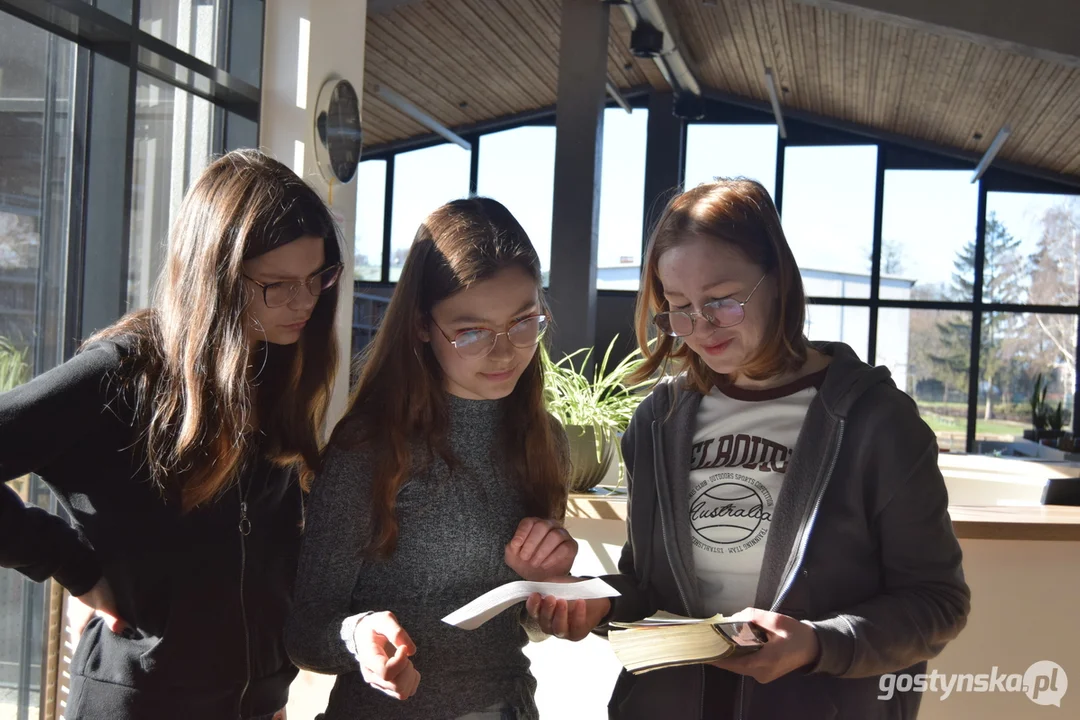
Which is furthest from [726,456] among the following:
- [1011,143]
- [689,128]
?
[689,128]

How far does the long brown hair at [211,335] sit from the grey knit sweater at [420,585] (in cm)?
17

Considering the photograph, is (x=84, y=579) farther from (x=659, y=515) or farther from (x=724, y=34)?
(x=724, y=34)

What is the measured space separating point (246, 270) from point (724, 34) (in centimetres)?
915

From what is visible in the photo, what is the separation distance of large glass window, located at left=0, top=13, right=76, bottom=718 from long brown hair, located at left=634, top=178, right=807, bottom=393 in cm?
247

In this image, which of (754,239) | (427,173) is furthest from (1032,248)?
(754,239)

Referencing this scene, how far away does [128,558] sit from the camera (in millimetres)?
1372

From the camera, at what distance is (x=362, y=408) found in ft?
4.75

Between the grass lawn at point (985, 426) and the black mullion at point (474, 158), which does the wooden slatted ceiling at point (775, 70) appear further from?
the grass lawn at point (985, 426)

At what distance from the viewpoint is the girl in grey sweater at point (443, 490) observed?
132 centimetres

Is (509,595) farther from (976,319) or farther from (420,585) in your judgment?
(976,319)

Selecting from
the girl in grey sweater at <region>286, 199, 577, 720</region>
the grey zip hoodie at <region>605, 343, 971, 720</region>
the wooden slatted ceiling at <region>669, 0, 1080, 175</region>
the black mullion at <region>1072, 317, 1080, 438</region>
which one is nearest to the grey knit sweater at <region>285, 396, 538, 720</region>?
the girl in grey sweater at <region>286, 199, 577, 720</region>

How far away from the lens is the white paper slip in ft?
3.71

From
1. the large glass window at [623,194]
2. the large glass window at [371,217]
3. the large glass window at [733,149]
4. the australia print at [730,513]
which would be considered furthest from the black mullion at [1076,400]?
the australia print at [730,513]

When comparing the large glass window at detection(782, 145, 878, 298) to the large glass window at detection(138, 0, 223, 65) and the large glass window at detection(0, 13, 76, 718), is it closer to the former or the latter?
the large glass window at detection(138, 0, 223, 65)
